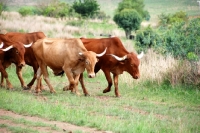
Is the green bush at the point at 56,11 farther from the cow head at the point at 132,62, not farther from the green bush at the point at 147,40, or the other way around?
the cow head at the point at 132,62

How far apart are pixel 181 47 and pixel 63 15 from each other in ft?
136

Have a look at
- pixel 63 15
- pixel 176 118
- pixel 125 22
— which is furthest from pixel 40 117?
pixel 63 15

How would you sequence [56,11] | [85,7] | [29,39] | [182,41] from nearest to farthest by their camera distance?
[29,39] < [182,41] < [85,7] < [56,11]

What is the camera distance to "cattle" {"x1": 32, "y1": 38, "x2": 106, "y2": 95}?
47.0ft

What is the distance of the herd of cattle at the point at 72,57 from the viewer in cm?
1466

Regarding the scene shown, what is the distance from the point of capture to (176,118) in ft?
38.4

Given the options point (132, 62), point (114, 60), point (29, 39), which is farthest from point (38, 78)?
point (132, 62)

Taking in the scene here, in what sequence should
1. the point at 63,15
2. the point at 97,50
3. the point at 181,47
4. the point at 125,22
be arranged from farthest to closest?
the point at 63,15, the point at 125,22, the point at 181,47, the point at 97,50

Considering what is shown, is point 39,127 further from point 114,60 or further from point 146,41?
point 146,41

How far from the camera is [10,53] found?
16266 millimetres

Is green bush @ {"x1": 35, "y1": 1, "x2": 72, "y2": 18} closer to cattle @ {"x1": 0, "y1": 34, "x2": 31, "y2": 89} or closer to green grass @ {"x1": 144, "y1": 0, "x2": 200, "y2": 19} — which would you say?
green grass @ {"x1": 144, "y1": 0, "x2": 200, "y2": 19}

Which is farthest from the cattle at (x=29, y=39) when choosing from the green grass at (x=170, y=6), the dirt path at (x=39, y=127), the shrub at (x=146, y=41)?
the green grass at (x=170, y=6)

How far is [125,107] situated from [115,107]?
0.45 meters

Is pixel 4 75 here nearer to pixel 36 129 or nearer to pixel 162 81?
pixel 162 81
